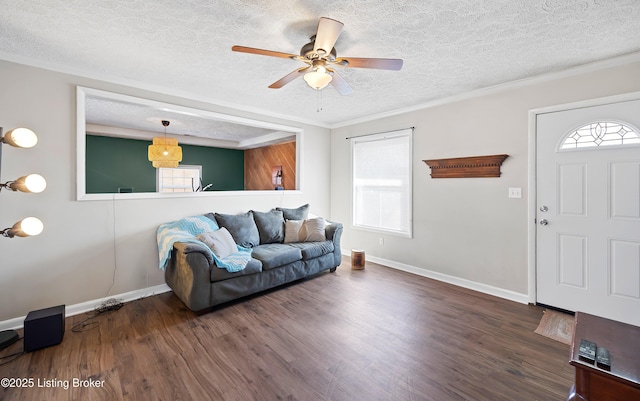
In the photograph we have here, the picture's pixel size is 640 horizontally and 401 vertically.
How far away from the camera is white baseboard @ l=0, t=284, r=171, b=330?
257cm

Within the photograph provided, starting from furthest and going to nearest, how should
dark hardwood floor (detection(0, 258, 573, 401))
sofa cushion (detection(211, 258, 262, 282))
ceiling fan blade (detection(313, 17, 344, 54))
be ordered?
sofa cushion (detection(211, 258, 262, 282))
dark hardwood floor (detection(0, 258, 573, 401))
ceiling fan blade (detection(313, 17, 344, 54))

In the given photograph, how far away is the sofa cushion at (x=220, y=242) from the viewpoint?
3068mm

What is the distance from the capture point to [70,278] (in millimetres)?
2855

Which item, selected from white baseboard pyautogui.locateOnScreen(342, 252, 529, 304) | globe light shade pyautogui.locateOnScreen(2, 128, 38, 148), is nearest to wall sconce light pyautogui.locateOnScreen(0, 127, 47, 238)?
globe light shade pyautogui.locateOnScreen(2, 128, 38, 148)

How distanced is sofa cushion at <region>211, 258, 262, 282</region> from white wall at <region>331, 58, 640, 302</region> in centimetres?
222

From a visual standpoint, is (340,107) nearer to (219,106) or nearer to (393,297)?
(219,106)

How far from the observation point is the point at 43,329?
2.24m

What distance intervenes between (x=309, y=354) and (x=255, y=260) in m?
1.35

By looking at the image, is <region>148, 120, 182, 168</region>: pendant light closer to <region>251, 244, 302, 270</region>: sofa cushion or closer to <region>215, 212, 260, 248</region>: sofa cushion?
<region>215, 212, 260, 248</region>: sofa cushion

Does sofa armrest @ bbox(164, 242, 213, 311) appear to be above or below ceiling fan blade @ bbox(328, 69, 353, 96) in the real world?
below

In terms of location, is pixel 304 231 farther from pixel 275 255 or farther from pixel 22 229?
pixel 22 229

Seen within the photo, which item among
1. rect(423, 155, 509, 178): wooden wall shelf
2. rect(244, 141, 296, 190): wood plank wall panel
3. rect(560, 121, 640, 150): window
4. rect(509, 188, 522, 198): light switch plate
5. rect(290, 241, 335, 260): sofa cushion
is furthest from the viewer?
rect(244, 141, 296, 190): wood plank wall panel

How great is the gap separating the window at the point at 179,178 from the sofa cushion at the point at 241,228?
10.9 feet

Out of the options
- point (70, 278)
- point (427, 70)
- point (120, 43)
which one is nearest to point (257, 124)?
point (120, 43)
